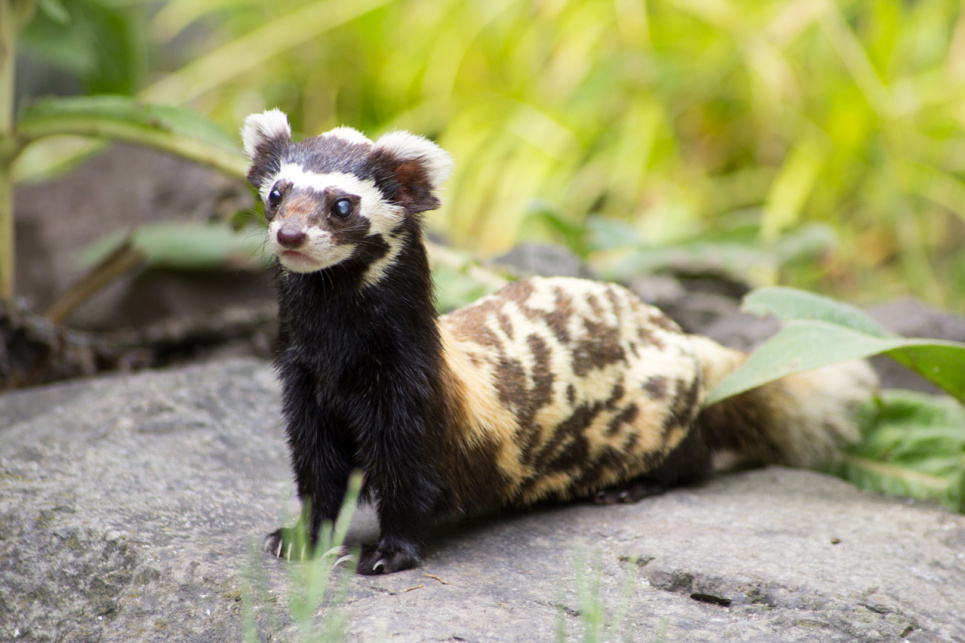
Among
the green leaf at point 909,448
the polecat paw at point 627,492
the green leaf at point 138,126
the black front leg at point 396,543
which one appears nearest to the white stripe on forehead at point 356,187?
the black front leg at point 396,543

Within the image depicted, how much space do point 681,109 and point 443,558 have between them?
479 centimetres

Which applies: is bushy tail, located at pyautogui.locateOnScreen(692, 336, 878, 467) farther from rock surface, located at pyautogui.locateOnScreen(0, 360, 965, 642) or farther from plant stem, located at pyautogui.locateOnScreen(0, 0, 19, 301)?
plant stem, located at pyautogui.locateOnScreen(0, 0, 19, 301)

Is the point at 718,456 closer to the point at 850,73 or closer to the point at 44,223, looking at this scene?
the point at 850,73

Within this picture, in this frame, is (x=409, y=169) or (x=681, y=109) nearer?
(x=409, y=169)

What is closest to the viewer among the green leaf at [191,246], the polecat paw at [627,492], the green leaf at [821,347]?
the green leaf at [821,347]

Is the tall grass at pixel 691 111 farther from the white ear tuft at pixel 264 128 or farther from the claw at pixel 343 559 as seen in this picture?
the claw at pixel 343 559

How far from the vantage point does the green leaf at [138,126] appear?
3.38 m

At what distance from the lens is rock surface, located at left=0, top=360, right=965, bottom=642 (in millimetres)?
2080

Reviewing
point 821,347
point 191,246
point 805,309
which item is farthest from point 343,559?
point 191,246

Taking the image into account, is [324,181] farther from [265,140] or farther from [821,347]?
[821,347]

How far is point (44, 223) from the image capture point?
5.75 metres

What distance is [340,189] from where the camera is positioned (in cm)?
227

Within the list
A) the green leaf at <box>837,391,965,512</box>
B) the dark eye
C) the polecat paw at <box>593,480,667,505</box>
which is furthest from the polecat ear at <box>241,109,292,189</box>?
the green leaf at <box>837,391,965,512</box>

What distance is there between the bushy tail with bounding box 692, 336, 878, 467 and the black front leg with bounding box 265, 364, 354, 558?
1477mm
